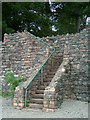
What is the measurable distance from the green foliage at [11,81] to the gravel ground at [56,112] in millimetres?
1009

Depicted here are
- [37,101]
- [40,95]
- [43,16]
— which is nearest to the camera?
[37,101]

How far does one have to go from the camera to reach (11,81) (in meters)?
10.5

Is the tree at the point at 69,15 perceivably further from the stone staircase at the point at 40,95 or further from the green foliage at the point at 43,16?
the stone staircase at the point at 40,95

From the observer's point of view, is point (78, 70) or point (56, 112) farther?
point (78, 70)

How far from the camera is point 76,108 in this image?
8.69m

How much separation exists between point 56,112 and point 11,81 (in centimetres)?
281

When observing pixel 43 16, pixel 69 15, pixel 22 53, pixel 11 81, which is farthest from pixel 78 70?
pixel 69 15

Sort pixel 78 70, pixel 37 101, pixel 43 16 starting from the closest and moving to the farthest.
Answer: pixel 37 101
pixel 78 70
pixel 43 16

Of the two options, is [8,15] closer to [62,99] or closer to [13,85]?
[13,85]

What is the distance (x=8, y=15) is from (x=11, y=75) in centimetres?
1039

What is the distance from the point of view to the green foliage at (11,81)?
1030 centimetres

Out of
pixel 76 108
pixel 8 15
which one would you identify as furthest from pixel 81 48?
pixel 8 15

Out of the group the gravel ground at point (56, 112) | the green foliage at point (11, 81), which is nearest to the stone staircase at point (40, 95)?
the gravel ground at point (56, 112)

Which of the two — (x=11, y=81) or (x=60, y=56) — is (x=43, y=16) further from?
(x=11, y=81)
